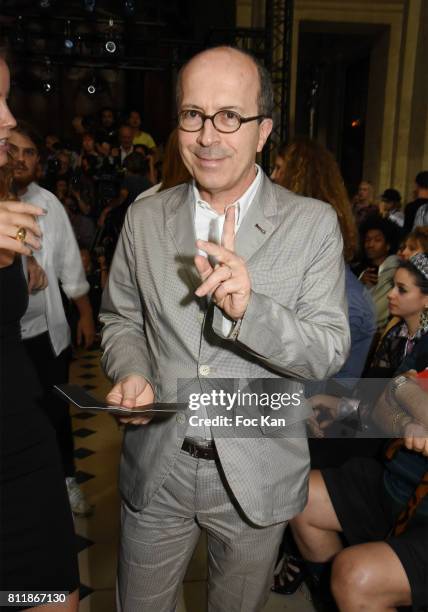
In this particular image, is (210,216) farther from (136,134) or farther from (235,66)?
(136,134)

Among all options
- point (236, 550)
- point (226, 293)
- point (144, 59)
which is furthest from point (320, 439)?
point (144, 59)

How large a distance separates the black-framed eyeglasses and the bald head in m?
0.06

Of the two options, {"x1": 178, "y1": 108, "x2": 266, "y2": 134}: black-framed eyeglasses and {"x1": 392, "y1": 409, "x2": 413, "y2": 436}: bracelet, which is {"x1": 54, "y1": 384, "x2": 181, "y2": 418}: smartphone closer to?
{"x1": 178, "y1": 108, "x2": 266, "y2": 134}: black-framed eyeglasses

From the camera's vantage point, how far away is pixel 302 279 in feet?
4.74

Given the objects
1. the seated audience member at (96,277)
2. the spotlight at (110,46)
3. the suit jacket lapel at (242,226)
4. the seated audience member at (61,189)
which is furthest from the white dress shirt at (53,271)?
the spotlight at (110,46)

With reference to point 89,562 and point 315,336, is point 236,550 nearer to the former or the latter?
point 315,336

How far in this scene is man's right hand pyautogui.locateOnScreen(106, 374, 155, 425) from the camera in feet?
4.58

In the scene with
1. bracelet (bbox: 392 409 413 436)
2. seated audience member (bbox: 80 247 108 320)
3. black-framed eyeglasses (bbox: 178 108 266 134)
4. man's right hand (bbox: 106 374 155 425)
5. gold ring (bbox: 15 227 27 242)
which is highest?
black-framed eyeglasses (bbox: 178 108 266 134)

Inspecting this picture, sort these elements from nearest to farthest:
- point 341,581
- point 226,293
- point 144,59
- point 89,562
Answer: point 226,293 → point 341,581 → point 89,562 → point 144,59

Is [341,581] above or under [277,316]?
under

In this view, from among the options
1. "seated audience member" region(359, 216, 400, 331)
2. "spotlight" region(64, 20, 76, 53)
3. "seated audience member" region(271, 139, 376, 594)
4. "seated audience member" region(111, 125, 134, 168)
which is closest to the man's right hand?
"seated audience member" region(271, 139, 376, 594)

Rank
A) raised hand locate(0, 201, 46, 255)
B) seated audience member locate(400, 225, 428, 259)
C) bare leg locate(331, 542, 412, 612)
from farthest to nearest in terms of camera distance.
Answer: seated audience member locate(400, 225, 428, 259) → bare leg locate(331, 542, 412, 612) → raised hand locate(0, 201, 46, 255)

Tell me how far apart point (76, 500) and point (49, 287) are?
1145 millimetres

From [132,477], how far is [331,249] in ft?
2.56
